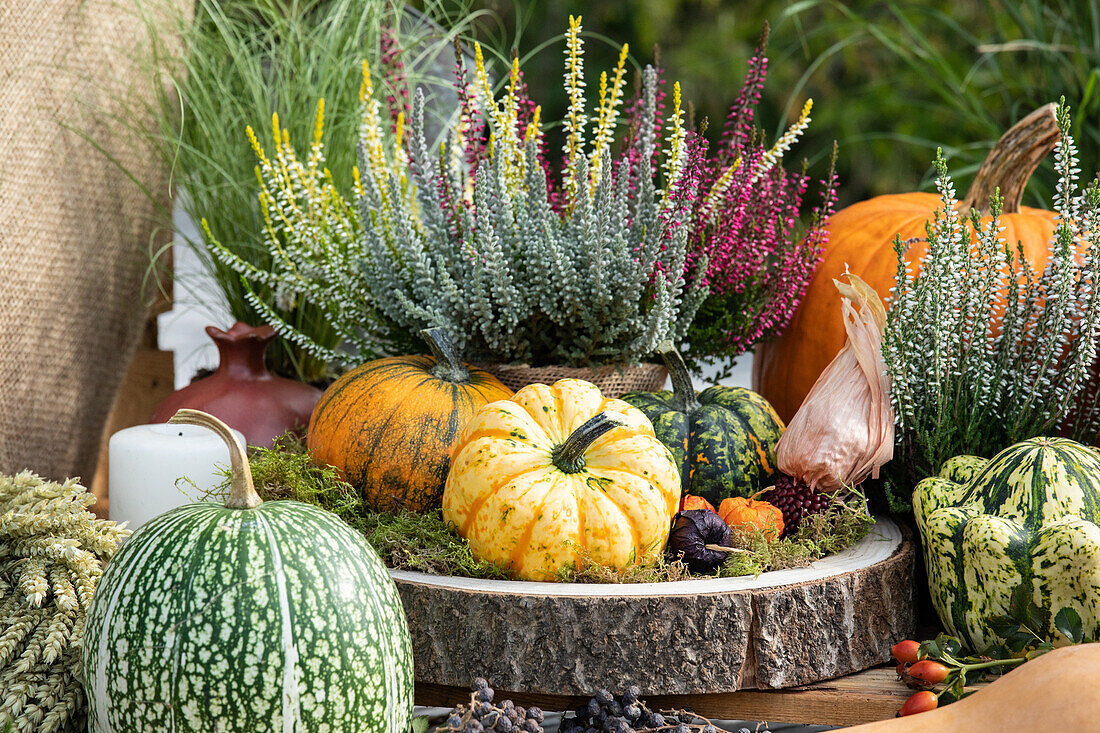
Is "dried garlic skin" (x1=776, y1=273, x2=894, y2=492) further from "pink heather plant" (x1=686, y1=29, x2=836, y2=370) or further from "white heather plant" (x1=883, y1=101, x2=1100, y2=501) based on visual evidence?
"pink heather plant" (x1=686, y1=29, x2=836, y2=370)

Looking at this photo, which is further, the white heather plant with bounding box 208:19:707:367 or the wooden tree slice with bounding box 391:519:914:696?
the white heather plant with bounding box 208:19:707:367

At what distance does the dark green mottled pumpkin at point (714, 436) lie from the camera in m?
1.31

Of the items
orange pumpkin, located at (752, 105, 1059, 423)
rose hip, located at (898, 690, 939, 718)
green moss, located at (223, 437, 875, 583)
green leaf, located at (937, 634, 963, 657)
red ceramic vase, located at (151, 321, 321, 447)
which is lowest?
rose hip, located at (898, 690, 939, 718)

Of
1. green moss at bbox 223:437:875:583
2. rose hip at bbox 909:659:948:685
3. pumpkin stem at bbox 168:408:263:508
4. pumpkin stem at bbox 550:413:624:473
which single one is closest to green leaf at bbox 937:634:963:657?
rose hip at bbox 909:659:948:685

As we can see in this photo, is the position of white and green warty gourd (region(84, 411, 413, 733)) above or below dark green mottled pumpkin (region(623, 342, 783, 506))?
below

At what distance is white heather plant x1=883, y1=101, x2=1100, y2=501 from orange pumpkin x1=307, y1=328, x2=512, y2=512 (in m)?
0.59

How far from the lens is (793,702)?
1.07m

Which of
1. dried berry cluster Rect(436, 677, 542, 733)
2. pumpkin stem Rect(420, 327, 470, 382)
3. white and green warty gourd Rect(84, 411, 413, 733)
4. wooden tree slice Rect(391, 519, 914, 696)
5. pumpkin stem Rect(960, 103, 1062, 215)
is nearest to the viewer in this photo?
white and green warty gourd Rect(84, 411, 413, 733)

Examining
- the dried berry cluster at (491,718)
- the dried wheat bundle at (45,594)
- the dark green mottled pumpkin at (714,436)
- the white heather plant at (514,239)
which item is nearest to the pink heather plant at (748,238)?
the white heather plant at (514,239)

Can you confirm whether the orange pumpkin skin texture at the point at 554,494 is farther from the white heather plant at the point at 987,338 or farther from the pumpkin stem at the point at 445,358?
the white heather plant at the point at 987,338

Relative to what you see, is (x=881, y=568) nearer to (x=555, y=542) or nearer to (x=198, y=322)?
(x=555, y=542)

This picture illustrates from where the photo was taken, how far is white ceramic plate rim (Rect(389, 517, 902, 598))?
3.40 feet

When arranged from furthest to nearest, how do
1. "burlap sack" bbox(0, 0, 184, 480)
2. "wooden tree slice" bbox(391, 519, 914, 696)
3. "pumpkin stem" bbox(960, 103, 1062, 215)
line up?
"burlap sack" bbox(0, 0, 184, 480)
"pumpkin stem" bbox(960, 103, 1062, 215)
"wooden tree slice" bbox(391, 519, 914, 696)

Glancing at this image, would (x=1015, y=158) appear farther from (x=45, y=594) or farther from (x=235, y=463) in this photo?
(x=45, y=594)
